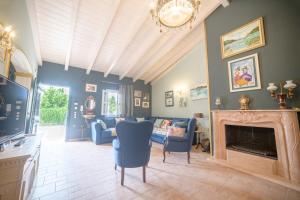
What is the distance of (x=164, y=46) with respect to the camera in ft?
16.2

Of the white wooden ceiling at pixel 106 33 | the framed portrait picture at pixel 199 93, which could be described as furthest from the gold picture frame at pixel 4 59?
the framed portrait picture at pixel 199 93

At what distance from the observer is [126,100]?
21.5 ft

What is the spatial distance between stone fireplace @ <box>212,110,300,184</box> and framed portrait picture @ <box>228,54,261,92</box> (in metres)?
0.55

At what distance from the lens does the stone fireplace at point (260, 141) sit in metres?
2.27

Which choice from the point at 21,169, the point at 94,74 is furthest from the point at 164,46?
the point at 21,169

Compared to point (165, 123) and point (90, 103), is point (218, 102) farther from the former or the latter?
point (90, 103)

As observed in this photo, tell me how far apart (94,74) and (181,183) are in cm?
546

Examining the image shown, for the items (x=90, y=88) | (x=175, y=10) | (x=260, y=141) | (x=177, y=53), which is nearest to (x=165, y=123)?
(x=177, y=53)

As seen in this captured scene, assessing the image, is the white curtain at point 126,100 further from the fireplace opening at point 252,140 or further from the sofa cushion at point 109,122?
the fireplace opening at point 252,140

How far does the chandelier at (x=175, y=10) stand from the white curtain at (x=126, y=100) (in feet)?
14.7

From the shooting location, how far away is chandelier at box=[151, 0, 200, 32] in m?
2.18

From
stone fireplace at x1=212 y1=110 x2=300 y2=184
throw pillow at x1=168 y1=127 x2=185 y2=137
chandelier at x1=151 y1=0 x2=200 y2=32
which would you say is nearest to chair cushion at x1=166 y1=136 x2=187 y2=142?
throw pillow at x1=168 y1=127 x2=185 y2=137

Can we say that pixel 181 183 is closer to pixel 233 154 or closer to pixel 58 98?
pixel 233 154

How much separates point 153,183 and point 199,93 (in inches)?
145
